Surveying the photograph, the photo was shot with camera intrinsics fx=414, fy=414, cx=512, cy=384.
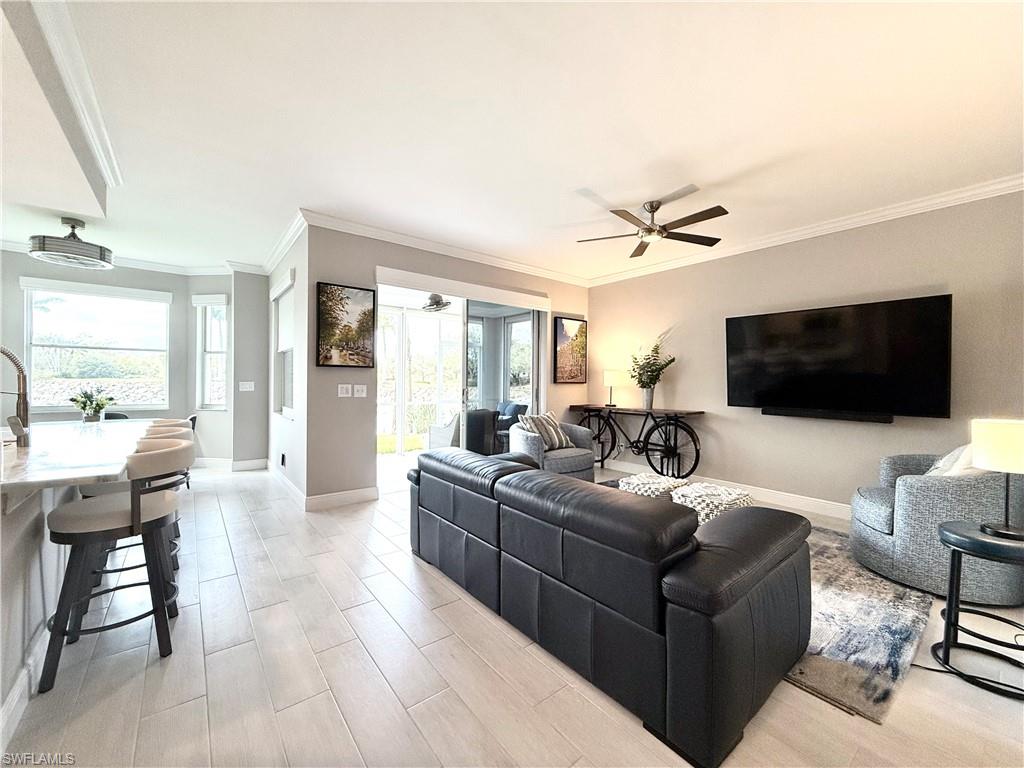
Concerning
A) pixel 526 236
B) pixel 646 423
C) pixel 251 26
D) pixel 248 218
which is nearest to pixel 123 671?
pixel 251 26

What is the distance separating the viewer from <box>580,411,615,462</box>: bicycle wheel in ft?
19.0

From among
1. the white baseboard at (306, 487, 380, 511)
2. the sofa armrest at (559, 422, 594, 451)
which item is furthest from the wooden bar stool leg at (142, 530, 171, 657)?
the sofa armrest at (559, 422, 594, 451)

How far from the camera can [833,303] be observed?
391 cm

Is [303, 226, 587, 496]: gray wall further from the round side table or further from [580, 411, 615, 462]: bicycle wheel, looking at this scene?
the round side table

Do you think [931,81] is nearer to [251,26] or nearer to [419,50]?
[419,50]

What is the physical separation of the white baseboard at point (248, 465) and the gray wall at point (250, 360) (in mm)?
41

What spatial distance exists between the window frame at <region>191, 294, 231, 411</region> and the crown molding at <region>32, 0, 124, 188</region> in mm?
3208

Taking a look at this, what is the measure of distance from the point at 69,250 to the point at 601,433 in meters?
5.87

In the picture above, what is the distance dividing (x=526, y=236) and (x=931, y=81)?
301cm

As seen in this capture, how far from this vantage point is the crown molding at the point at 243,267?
5539mm

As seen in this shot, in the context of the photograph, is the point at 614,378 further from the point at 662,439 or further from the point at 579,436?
the point at 579,436

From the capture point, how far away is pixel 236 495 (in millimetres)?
4430

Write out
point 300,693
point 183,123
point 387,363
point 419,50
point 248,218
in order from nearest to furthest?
point 300,693 < point 419,50 < point 183,123 < point 248,218 < point 387,363

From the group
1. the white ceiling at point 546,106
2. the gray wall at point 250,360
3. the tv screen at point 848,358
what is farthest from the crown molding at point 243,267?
the tv screen at point 848,358
